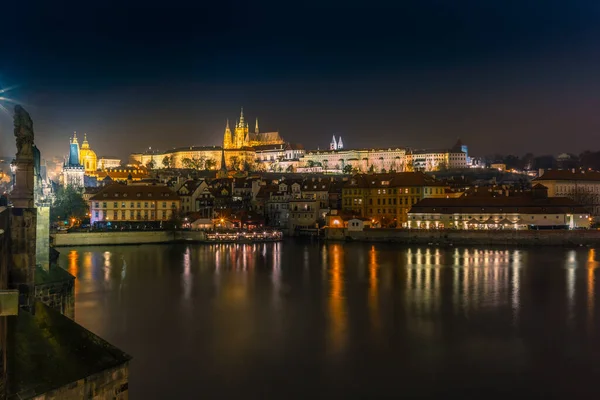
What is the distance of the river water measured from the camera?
782 cm

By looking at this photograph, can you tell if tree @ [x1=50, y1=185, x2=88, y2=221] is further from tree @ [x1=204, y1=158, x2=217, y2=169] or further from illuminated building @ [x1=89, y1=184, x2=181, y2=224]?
tree @ [x1=204, y1=158, x2=217, y2=169]

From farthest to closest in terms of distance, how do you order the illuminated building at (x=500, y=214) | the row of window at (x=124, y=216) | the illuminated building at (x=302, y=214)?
1. the illuminated building at (x=302, y=214)
2. the row of window at (x=124, y=216)
3. the illuminated building at (x=500, y=214)

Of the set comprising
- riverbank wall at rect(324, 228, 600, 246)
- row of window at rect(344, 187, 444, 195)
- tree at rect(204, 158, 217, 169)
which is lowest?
riverbank wall at rect(324, 228, 600, 246)

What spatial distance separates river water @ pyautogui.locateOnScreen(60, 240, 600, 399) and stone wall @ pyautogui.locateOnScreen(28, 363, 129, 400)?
3.01 metres

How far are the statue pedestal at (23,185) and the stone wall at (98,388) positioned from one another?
78.2 inches

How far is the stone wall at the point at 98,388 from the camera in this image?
367 cm

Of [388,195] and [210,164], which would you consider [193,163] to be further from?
[388,195]

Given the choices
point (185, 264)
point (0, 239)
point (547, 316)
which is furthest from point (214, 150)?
point (0, 239)

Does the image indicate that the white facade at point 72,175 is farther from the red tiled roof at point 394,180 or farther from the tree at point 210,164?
the red tiled roof at point 394,180

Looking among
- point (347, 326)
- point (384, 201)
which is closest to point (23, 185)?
point (347, 326)

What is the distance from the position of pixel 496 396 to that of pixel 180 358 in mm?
4083

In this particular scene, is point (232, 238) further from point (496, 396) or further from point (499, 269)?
point (496, 396)

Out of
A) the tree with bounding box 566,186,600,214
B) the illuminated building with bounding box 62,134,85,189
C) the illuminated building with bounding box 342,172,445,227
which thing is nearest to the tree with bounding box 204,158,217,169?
the illuminated building with bounding box 62,134,85,189

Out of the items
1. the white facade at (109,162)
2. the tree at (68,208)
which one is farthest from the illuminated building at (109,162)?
the tree at (68,208)
